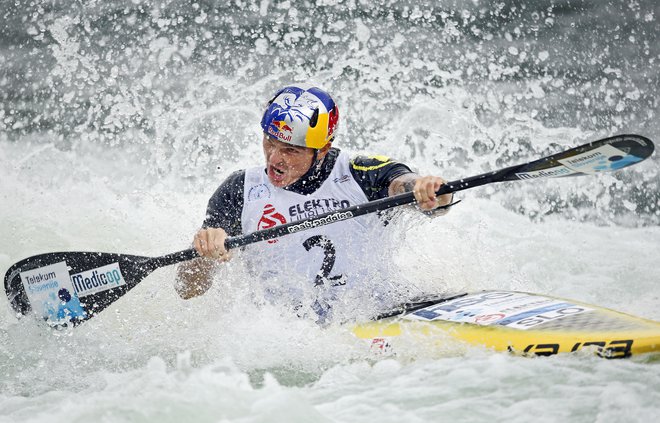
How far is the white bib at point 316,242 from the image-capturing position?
482cm

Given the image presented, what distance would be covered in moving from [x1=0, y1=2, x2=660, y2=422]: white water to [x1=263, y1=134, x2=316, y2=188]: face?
0.66 meters

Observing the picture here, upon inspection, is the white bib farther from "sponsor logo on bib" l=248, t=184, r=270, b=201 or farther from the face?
the face

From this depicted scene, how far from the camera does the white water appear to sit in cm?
378

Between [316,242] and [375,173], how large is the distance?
546 millimetres

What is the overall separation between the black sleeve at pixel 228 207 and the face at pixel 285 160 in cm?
26

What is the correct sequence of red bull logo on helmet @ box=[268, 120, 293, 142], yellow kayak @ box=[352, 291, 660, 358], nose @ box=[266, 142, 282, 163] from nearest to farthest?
yellow kayak @ box=[352, 291, 660, 358] < red bull logo on helmet @ box=[268, 120, 293, 142] < nose @ box=[266, 142, 282, 163]

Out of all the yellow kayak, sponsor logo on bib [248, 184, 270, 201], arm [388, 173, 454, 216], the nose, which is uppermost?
the nose

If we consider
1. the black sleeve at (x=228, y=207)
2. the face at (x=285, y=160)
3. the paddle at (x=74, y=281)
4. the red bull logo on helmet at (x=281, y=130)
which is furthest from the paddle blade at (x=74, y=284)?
the red bull logo on helmet at (x=281, y=130)

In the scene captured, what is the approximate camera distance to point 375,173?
489 centimetres

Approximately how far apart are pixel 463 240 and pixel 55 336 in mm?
3383

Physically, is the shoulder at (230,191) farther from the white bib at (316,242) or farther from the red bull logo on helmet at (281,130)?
the red bull logo on helmet at (281,130)

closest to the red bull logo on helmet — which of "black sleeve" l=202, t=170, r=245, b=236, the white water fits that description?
"black sleeve" l=202, t=170, r=245, b=236

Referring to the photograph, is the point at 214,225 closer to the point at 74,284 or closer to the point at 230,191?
the point at 230,191

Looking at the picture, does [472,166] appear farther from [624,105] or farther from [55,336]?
[55,336]
